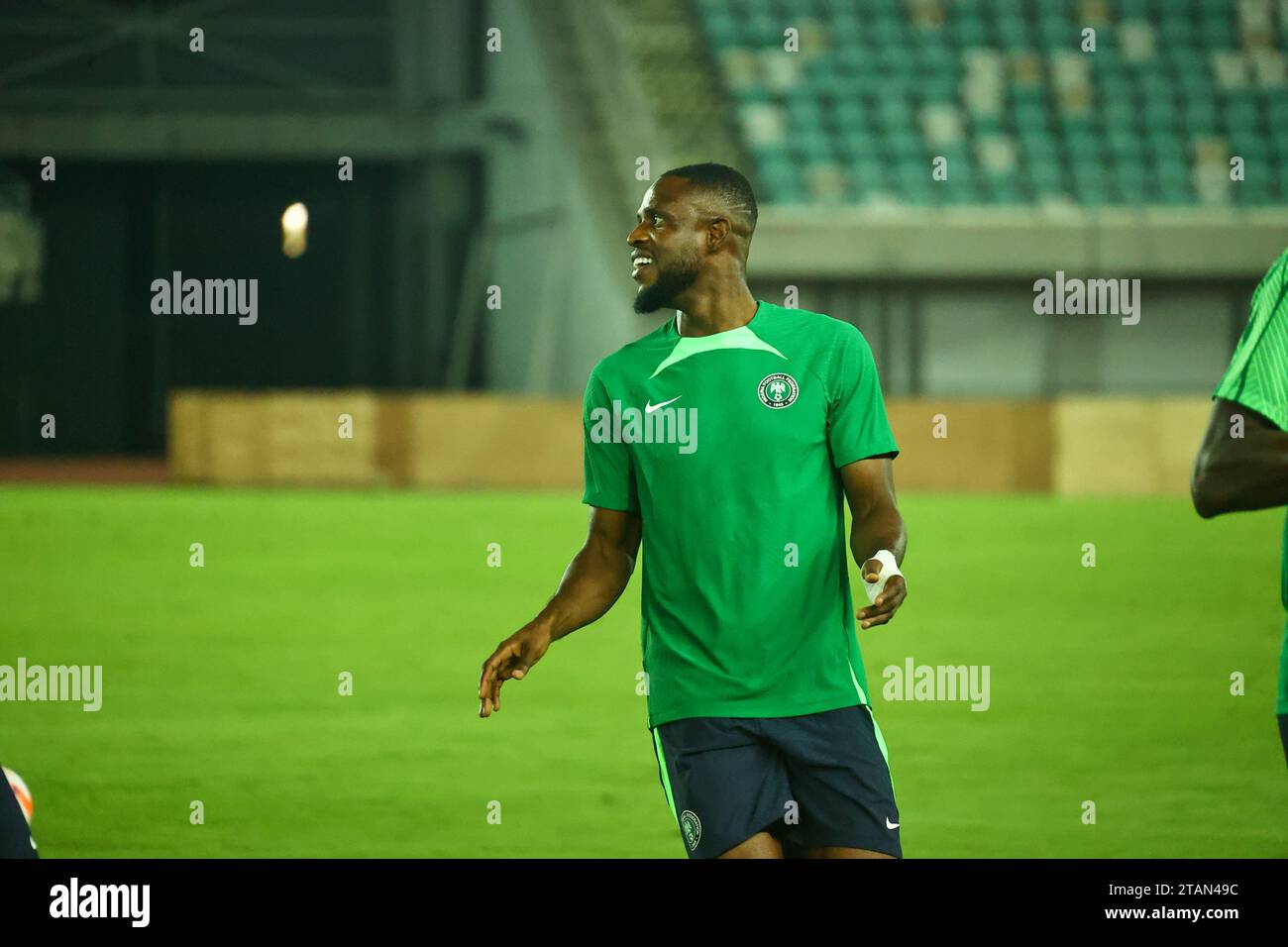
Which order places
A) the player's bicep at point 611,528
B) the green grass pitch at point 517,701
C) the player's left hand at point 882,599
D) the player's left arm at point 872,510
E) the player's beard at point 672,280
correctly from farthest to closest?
Answer: the green grass pitch at point 517,701 → the player's bicep at point 611,528 → the player's beard at point 672,280 → the player's left arm at point 872,510 → the player's left hand at point 882,599

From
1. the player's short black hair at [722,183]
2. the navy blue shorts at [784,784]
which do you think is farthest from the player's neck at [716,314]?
the navy blue shorts at [784,784]

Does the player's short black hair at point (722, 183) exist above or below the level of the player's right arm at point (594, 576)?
above

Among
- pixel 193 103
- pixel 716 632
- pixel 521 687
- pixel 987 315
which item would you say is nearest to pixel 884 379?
pixel 987 315

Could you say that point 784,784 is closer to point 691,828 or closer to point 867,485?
point 691,828

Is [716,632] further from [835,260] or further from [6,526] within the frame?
[835,260]

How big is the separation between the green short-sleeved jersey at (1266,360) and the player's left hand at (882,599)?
0.69 metres

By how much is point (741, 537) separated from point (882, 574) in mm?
344

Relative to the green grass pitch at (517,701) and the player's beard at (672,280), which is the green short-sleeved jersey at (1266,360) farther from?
the green grass pitch at (517,701)

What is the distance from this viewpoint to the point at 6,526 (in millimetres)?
19422

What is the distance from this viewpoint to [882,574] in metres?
3.82

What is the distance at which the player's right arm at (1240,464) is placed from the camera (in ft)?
11.0

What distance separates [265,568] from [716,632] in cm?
1245

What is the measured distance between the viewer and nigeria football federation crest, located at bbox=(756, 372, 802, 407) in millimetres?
4098
